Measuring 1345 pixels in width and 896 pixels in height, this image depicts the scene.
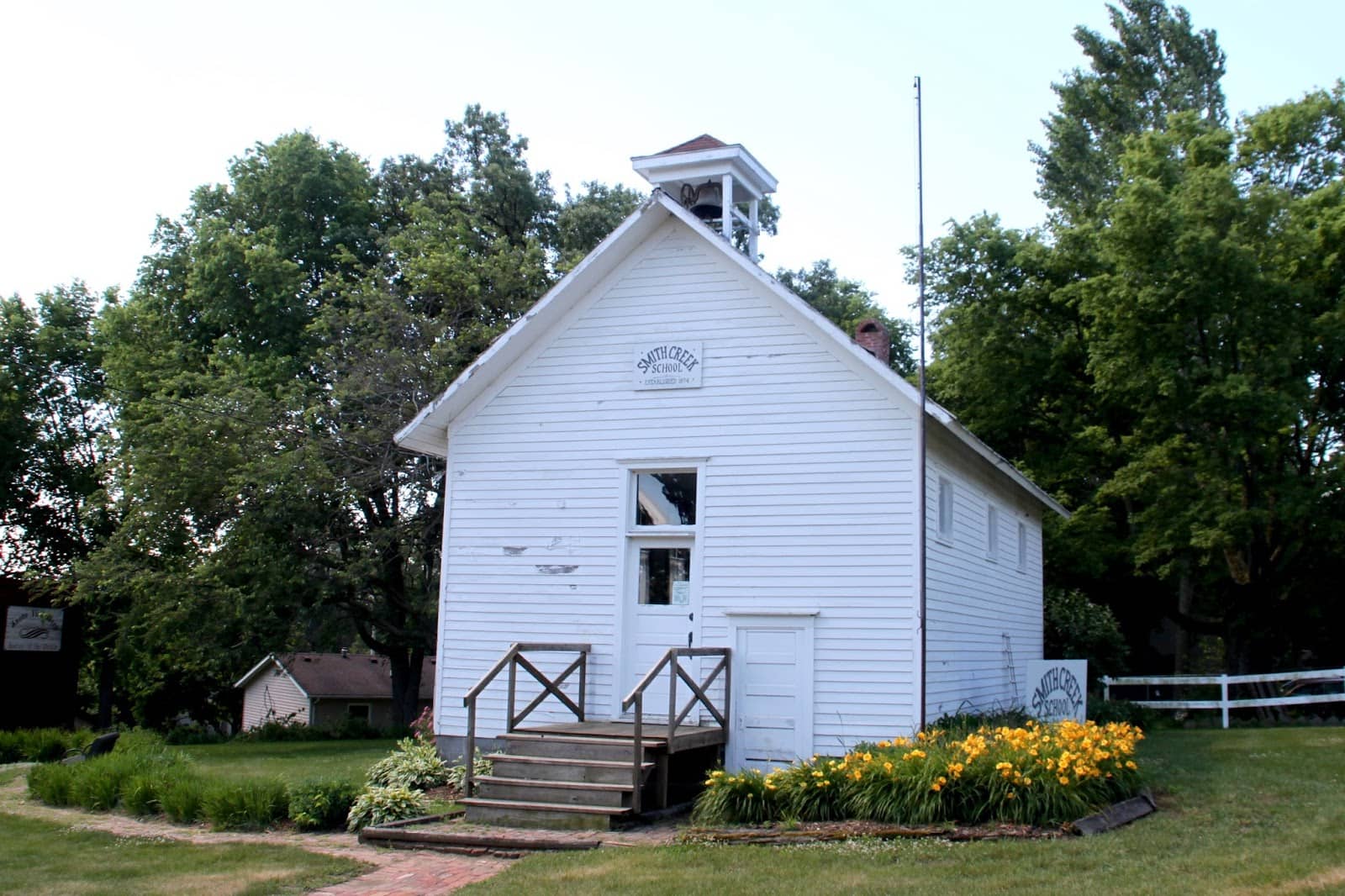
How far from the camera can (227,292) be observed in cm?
3180

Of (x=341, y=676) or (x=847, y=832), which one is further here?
(x=341, y=676)

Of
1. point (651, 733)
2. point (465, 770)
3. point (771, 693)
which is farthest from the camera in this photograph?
point (771, 693)

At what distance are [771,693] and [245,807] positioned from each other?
5.87m

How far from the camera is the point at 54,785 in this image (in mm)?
15422

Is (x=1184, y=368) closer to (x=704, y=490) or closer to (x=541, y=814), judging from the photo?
(x=704, y=490)

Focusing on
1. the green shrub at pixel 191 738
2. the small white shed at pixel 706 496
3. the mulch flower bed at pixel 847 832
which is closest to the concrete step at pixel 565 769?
the mulch flower bed at pixel 847 832

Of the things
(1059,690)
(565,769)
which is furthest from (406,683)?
(565,769)

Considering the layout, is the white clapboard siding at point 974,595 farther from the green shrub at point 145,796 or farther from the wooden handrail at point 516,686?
the green shrub at point 145,796

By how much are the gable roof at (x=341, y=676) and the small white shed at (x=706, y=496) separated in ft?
125

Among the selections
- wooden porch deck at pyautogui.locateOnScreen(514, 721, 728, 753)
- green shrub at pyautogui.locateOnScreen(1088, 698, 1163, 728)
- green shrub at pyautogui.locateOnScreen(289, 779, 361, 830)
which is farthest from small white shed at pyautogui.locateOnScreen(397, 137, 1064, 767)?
green shrub at pyautogui.locateOnScreen(1088, 698, 1163, 728)

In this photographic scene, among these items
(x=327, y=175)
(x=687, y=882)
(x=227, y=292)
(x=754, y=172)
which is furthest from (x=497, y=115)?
(x=687, y=882)

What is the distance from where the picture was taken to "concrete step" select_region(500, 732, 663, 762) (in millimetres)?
12953

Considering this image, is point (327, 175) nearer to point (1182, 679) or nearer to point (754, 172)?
point (754, 172)

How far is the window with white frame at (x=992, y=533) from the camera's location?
18438 mm
